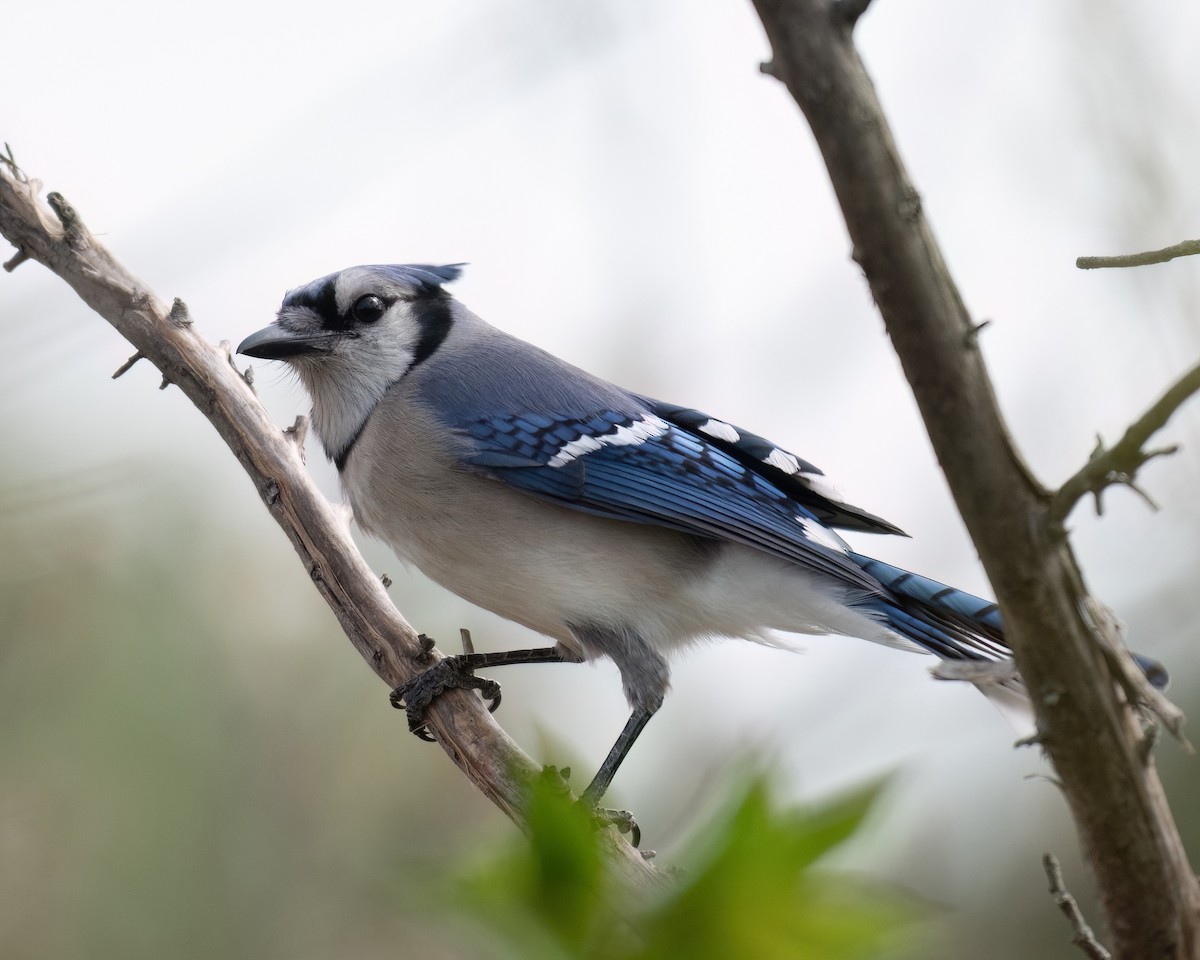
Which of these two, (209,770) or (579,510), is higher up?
(579,510)

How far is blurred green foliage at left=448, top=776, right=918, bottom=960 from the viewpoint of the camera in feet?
0.94

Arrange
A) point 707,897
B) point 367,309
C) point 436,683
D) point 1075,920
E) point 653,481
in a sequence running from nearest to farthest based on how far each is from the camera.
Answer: point 707,897
point 1075,920
point 436,683
point 653,481
point 367,309

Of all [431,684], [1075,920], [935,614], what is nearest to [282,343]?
[431,684]

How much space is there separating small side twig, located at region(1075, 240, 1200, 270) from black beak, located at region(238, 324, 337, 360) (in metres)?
1.50

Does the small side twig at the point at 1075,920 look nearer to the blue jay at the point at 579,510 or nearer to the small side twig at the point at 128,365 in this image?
the blue jay at the point at 579,510

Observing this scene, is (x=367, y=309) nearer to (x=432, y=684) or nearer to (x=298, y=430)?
(x=298, y=430)

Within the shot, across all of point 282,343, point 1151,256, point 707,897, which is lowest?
point 707,897

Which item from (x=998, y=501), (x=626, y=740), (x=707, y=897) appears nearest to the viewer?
(x=707, y=897)

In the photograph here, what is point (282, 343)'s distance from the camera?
1.99 m

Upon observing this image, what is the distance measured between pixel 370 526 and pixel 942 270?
142 cm

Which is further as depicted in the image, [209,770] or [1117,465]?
[209,770]

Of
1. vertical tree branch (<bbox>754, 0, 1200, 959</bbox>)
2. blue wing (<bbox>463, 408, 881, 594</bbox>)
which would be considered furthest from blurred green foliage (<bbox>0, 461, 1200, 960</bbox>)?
vertical tree branch (<bbox>754, 0, 1200, 959</bbox>)

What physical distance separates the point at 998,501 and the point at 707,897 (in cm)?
37

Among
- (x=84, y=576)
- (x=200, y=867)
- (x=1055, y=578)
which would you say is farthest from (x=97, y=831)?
(x=1055, y=578)
